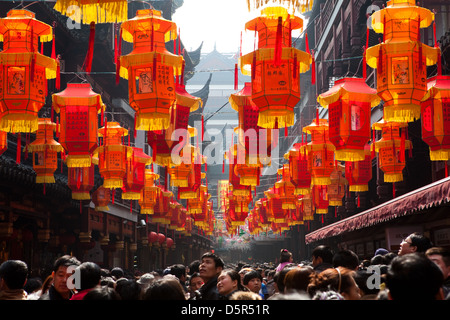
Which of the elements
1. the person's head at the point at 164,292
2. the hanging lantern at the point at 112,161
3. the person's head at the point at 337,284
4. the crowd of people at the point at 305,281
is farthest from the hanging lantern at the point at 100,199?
the person's head at the point at 164,292

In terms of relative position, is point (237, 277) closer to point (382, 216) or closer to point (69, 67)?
point (382, 216)

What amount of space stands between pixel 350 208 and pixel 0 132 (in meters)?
15.0

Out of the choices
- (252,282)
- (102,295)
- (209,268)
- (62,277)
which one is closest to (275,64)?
(252,282)

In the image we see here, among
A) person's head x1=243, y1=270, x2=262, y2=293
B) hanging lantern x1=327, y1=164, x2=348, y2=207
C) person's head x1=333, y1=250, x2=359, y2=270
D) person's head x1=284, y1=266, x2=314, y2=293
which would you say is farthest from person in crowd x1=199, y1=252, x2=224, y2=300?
hanging lantern x1=327, y1=164, x2=348, y2=207

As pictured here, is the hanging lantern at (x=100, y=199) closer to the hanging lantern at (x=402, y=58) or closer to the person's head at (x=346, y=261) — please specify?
the hanging lantern at (x=402, y=58)

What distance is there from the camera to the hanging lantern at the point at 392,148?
38.8 feet

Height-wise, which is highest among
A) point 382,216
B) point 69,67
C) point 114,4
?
point 69,67

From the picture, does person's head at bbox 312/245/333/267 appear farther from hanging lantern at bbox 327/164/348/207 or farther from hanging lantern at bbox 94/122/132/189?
hanging lantern at bbox 327/164/348/207

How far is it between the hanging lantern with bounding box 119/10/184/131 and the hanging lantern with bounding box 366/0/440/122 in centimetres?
283

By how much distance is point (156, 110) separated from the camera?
8531mm

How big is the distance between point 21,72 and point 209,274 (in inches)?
169

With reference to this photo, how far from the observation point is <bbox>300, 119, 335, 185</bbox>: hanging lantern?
1261cm

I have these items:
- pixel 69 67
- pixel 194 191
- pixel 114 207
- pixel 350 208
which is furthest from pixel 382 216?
pixel 114 207

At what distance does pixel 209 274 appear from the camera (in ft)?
20.2
